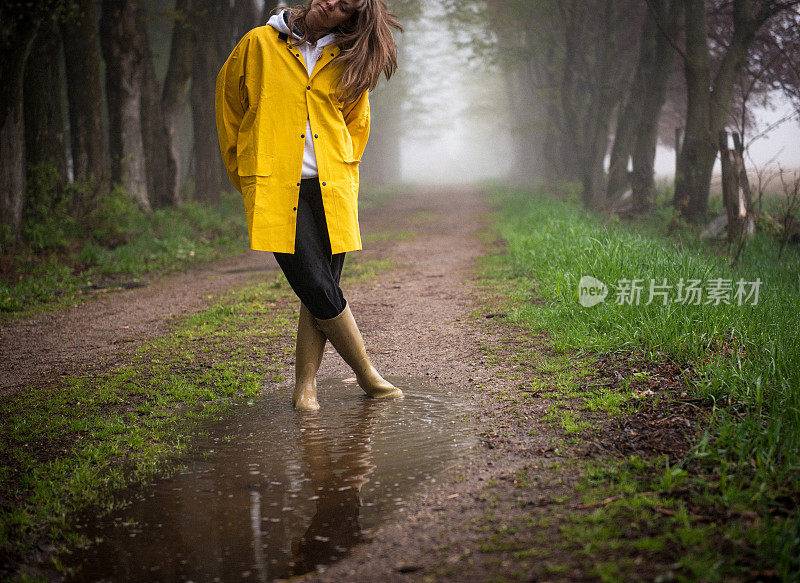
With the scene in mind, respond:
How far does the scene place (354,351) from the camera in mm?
3729

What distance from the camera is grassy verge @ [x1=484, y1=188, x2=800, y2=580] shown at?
201 centimetres

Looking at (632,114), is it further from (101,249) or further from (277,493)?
(277,493)

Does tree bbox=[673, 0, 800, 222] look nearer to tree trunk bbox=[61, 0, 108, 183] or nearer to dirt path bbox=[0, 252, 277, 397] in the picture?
dirt path bbox=[0, 252, 277, 397]

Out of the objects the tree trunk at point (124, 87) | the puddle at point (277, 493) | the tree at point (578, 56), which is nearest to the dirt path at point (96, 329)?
the puddle at point (277, 493)

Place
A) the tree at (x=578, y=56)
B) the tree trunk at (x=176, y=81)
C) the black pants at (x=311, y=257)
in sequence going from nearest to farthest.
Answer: the black pants at (x=311, y=257) → the tree trunk at (x=176, y=81) → the tree at (x=578, y=56)

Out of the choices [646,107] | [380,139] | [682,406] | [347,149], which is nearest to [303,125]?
[347,149]

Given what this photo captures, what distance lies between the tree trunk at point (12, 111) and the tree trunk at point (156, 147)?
151 inches

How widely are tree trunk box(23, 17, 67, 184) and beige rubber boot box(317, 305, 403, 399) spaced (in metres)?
7.94

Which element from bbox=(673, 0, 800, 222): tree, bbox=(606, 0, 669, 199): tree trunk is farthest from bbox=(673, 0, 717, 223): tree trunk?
bbox=(606, 0, 669, 199): tree trunk

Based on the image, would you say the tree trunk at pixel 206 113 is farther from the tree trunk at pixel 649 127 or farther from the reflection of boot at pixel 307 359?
the reflection of boot at pixel 307 359

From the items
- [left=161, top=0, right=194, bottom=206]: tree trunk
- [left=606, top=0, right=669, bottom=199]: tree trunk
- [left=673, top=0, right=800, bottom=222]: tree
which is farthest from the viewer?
[left=606, top=0, right=669, bottom=199]: tree trunk

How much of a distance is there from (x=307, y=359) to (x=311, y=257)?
64 centimetres

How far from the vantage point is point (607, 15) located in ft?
49.9

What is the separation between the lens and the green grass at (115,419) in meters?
2.56
